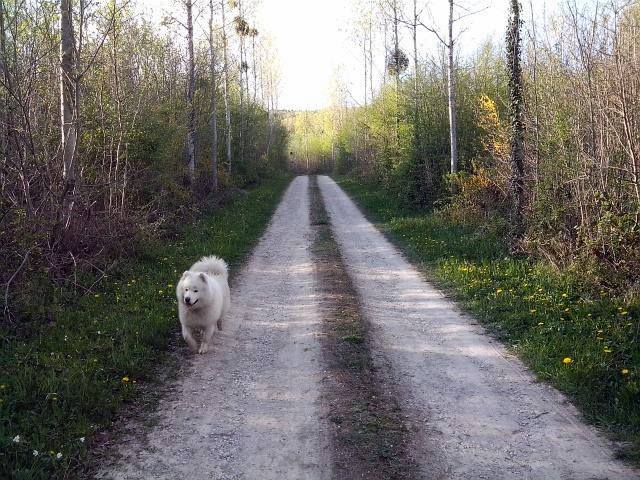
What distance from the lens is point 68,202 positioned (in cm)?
1021

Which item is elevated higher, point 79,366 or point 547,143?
point 547,143

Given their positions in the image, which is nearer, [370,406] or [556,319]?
[370,406]

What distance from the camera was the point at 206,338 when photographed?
7035 millimetres

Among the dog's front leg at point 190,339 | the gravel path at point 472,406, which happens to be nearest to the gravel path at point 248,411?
the dog's front leg at point 190,339

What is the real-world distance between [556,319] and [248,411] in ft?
16.5

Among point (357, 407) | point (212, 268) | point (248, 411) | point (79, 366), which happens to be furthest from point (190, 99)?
point (357, 407)

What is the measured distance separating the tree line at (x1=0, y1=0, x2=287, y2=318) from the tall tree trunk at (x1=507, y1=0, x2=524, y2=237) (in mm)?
9460

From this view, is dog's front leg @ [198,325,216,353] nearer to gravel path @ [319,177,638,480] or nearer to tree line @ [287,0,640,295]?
gravel path @ [319,177,638,480]

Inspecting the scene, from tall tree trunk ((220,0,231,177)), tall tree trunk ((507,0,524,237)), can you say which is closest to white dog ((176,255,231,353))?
tall tree trunk ((507,0,524,237))

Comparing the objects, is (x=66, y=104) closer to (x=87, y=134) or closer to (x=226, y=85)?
(x=87, y=134)

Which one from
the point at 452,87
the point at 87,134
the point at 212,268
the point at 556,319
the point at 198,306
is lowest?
the point at 556,319

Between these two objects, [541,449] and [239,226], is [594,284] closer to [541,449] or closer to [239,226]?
[541,449]

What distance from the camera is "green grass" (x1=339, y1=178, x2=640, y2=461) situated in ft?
17.5

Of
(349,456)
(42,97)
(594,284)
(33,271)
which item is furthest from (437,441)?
(42,97)
